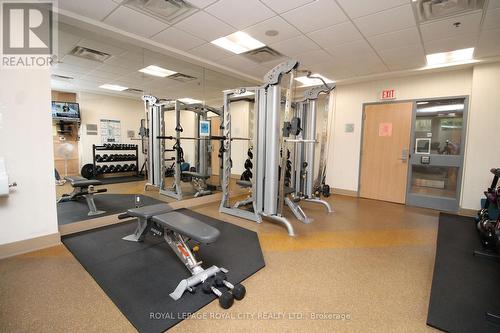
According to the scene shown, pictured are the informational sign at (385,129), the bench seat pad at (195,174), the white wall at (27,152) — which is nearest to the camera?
the white wall at (27,152)

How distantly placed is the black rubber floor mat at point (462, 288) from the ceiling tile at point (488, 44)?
2864 millimetres

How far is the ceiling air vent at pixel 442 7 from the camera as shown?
104 inches

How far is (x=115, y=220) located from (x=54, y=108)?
1.71 meters

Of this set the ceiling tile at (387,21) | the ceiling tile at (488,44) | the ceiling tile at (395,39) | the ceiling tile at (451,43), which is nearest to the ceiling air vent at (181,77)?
the ceiling tile at (387,21)

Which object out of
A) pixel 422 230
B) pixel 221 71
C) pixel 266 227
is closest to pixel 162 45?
pixel 221 71

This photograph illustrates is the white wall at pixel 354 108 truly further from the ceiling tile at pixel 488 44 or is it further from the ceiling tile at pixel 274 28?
the ceiling tile at pixel 274 28

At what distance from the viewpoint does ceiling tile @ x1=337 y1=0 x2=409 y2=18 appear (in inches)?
104

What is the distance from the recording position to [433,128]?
4.98 m

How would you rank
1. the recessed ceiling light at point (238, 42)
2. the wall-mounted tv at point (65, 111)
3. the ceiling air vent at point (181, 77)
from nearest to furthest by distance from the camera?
the wall-mounted tv at point (65, 111) < the recessed ceiling light at point (238, 42) < the ceiling air vent at point (181, 77)

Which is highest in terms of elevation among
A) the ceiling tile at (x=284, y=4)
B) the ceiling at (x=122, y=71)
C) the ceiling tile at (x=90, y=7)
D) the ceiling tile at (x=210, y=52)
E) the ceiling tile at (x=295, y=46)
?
the ceiling tile at (x=210, y=52)

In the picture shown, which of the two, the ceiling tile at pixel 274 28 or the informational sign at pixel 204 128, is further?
the informational sign at pixel 204 128

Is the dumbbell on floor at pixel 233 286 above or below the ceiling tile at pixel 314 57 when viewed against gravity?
below

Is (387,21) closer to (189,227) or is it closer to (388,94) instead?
(388,94)

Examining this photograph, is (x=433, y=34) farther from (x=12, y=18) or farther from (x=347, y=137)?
(x=12, y=18)
